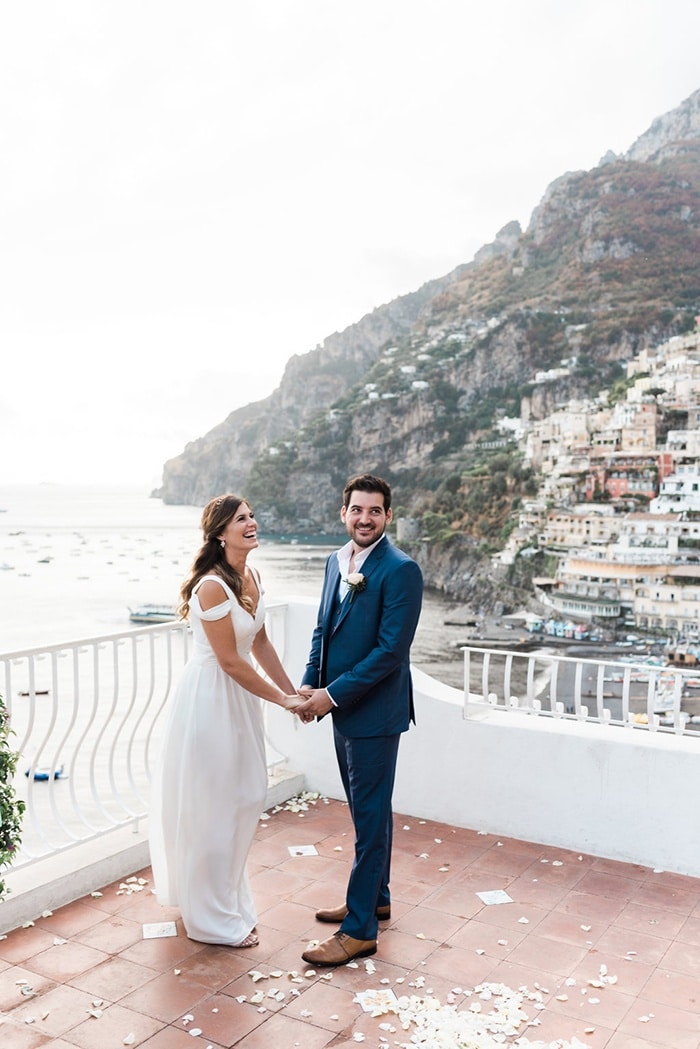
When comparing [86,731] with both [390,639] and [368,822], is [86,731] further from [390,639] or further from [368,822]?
[390,639]

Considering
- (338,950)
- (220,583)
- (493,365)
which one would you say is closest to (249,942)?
(338,950)

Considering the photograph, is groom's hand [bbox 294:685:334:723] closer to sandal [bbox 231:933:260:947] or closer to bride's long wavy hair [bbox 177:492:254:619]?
bride's long wavy hair [bbox 177:492:254:619]

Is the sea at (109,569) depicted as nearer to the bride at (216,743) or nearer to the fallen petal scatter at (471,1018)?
the bride at (216,743)

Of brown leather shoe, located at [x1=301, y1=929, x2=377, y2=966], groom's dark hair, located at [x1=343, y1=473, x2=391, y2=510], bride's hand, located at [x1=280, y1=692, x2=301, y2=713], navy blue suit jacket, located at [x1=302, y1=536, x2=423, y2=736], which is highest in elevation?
groom's dark hair, located at [x1=343, y1=473, x2=391, y2=510]

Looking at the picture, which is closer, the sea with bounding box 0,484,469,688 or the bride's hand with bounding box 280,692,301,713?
the bride's hand with bounding box 280,692,301,713

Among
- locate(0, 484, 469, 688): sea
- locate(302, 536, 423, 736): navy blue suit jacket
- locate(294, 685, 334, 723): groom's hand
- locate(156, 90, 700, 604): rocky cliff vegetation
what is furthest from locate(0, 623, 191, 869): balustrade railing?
locate(156, 90, 700, 604): rocky cliff vegetation

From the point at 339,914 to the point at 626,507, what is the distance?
57.7 metres

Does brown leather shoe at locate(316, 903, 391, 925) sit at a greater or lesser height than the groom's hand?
lesser

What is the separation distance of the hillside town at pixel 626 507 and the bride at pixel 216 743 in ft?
174

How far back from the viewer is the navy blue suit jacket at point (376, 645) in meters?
2.72

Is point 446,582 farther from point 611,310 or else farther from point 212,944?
point 212,944

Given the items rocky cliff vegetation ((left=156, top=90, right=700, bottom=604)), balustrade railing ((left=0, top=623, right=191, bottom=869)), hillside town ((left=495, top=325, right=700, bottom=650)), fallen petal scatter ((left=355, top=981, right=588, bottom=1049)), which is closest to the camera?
fallen petal scatter ((left=355, top=981, right=588, bottom=1049))

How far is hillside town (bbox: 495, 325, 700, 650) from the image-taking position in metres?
53.7

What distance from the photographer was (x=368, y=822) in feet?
9.13
